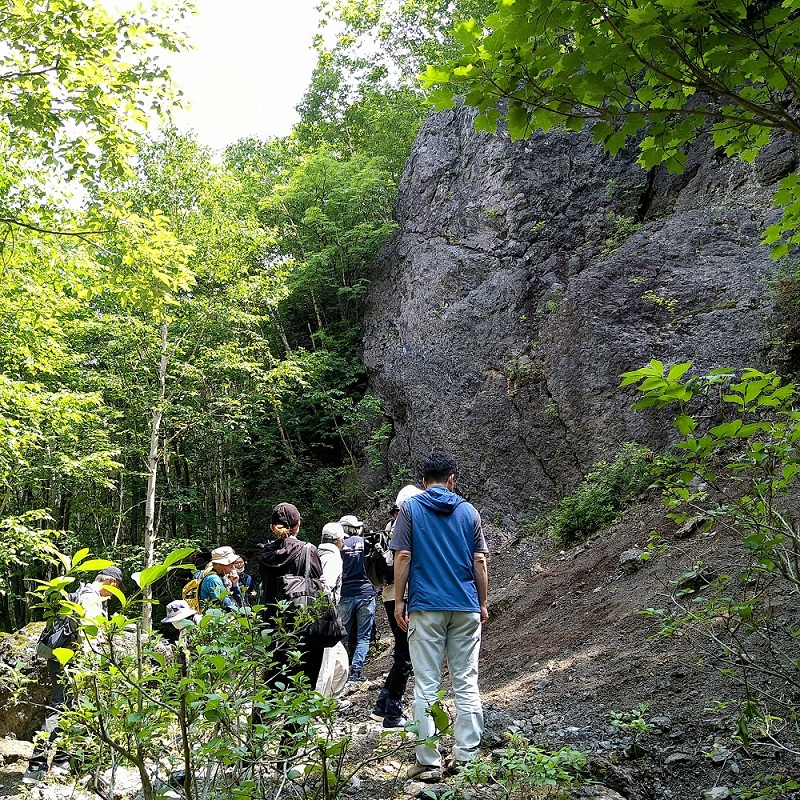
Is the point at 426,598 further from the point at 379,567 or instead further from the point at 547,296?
the point at 547,296

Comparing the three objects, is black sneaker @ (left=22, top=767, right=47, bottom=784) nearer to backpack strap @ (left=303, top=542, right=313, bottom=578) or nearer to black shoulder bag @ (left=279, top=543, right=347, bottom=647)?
black shoulder bag @ (left=279, top=543, right=347, bottom=647)

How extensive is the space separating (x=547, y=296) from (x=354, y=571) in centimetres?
769

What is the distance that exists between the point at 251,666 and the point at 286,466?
15426mm

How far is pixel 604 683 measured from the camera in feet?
17.1

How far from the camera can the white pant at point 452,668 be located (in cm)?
389

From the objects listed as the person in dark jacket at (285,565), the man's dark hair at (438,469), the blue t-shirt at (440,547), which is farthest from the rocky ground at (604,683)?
the man's dark hair at (438,469)

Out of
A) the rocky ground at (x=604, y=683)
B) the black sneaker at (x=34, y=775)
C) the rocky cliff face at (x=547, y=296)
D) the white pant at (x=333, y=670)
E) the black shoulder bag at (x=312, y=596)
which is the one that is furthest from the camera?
the rocky cliff face at (x=547, y=296)

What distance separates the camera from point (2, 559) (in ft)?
30.6

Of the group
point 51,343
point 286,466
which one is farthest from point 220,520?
point 51,343

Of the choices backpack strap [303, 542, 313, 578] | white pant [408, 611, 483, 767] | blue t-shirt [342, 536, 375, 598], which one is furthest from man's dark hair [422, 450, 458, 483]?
blue t-shirt [342, 536, 375, 598]

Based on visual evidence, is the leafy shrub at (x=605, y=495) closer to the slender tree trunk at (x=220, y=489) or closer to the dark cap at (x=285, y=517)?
the dark cap at (x=285, y=517)

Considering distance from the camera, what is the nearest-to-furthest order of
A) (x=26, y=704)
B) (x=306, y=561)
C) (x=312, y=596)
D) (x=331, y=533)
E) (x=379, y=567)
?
(x=312, y=596)
(x=306, y=561)
(x=331, y=533)
(x=379, y=567)
(x=26, y=704)

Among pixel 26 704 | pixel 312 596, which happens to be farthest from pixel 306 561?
pixel 26 704

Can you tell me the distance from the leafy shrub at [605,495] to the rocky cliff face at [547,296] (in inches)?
23.6
